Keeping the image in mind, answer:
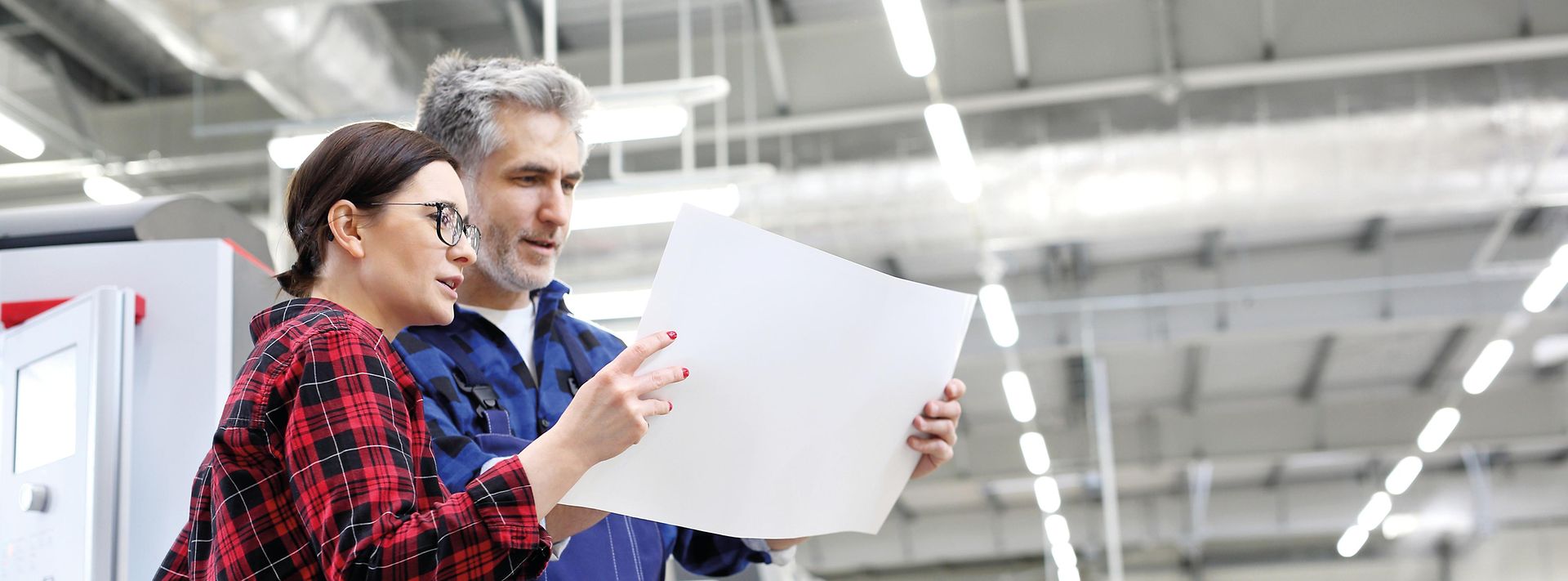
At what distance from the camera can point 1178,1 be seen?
8492 millimetres

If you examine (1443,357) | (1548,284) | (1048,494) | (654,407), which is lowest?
(654,407)

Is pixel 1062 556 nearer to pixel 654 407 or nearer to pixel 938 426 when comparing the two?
pixel 938 426

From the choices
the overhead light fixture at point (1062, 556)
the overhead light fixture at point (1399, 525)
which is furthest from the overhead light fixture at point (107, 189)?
the overhead light fixture at point (1399, 525)

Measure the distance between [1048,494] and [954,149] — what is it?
9.27 meters

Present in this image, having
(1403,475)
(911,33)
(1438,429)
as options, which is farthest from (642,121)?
(1403,475)

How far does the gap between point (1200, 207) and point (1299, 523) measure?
10565 mm

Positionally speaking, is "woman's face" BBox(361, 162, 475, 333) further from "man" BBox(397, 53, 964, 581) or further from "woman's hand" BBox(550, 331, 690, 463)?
"man" BBox(397, 53, 964, 581)

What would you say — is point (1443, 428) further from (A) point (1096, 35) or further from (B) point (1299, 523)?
(A) point (1096, 35)

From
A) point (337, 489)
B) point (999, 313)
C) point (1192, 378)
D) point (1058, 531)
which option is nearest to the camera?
point (337, 489)

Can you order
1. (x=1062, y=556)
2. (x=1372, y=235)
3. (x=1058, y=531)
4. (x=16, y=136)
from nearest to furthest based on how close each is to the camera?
(x=16, y=136) < (x=1372, y=235) < (x=1058, y=531) < (x=1062, y=556)

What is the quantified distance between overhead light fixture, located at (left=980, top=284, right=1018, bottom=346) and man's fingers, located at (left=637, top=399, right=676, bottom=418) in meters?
7.19

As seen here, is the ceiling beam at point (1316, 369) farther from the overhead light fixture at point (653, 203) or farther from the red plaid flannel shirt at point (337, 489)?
the red plaid flannel shirt at point (337, 489)

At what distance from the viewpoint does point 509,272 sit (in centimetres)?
182

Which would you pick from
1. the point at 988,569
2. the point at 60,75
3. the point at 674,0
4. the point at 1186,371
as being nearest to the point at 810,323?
the point at 674,0
